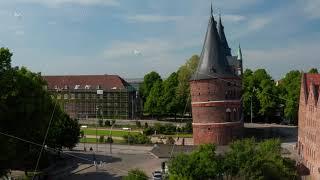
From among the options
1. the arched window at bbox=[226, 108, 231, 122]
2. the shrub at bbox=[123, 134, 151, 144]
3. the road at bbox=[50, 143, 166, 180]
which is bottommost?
the road at bbox=[50, 143, 166, 180]

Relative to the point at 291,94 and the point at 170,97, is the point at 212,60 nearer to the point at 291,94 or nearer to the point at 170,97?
the point at 291,94

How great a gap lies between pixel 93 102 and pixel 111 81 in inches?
208

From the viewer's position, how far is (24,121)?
42281 mm

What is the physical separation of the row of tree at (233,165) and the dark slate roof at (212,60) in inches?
912

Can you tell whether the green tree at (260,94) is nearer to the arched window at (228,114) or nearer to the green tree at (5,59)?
the arched window at (228,114)

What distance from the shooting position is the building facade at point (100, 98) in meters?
108

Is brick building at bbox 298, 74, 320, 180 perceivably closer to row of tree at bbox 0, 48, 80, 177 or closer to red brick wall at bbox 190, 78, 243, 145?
red brick wall at bbox 190, 78, 243, 145

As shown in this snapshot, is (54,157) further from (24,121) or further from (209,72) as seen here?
(209,72)

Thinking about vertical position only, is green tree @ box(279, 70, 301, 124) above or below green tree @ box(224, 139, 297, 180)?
above

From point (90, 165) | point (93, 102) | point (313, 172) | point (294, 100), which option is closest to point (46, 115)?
point (90, 165)

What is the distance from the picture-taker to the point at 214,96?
62.9 m

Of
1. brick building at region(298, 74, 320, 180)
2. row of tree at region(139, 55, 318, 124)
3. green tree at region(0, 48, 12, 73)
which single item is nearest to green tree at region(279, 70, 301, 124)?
row of tree at region(139, 55, 318, 124)

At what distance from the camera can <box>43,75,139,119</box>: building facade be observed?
4242 inches

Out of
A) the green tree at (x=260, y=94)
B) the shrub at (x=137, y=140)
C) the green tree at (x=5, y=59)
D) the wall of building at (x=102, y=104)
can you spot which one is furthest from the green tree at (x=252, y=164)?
the wall of building at (x=102, y=104)
